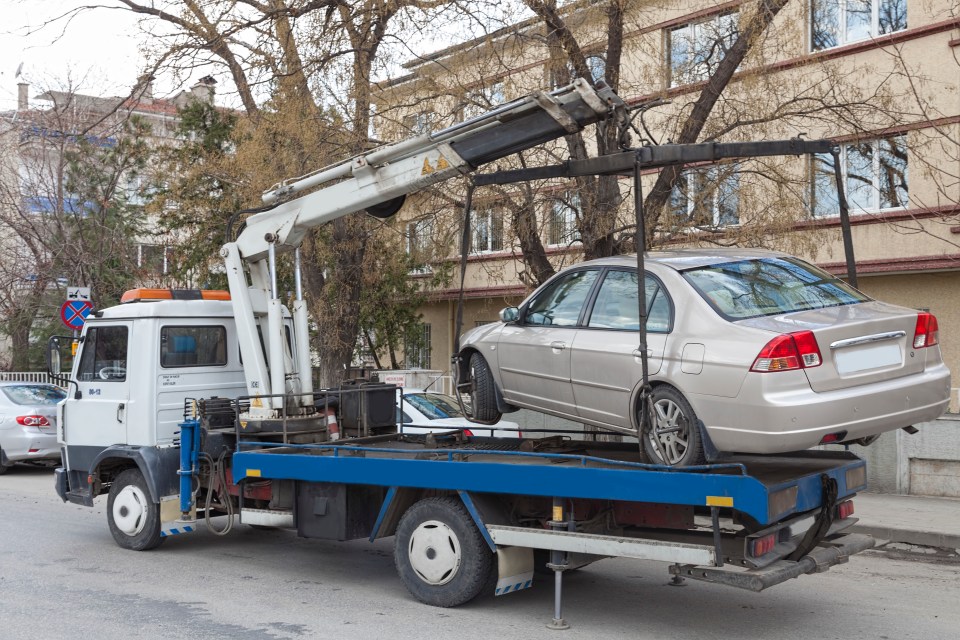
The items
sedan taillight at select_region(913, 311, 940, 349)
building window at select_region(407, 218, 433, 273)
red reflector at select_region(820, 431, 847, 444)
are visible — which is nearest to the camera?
red reflector at select_region(820, 431, 847, 444)

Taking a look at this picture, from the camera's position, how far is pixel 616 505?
254 inches

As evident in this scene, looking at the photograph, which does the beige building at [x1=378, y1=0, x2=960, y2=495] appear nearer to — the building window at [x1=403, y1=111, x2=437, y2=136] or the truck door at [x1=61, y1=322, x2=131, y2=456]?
the building window at [x1=403, y1=111, x2=437, y2=136]

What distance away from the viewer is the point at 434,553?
6.93m

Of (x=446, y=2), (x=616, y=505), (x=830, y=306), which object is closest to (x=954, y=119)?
(x=446, y=2)

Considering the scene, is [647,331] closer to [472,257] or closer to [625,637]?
[625,637]

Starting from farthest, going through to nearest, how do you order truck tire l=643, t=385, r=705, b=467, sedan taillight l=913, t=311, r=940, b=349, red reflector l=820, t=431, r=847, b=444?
sedan taillight l=913, t=311, r=940, b=349 < truck tire l=643, t=385, r=705, b=467 < red reflector l=820, t=431, r=847, b=444

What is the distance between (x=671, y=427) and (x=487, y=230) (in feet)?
26.4

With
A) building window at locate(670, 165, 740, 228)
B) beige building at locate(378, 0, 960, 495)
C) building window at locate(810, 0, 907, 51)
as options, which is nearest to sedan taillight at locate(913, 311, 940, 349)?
beige building at locate(378, 0, 960, 495)

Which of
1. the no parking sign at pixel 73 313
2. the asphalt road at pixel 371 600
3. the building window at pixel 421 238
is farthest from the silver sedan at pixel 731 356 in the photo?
the no parking sign at pixel 73 313

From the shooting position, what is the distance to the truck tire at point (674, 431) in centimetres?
598

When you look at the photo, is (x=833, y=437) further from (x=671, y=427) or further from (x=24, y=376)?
(x=24, y=376)

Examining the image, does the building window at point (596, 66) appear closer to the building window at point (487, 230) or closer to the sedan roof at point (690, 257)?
the building window at point (487, 230)

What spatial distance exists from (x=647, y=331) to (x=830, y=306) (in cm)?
117

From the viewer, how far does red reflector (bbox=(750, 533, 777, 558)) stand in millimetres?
5688
